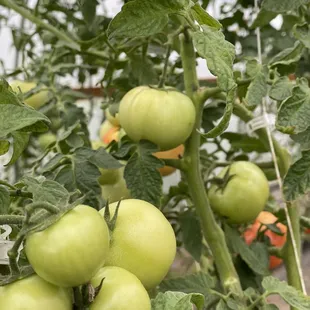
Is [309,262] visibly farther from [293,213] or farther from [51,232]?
[51,232]

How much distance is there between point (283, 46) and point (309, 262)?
2.69 ft

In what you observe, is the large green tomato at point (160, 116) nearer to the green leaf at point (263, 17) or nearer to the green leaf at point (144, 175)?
the green leaf at point (144, 175)

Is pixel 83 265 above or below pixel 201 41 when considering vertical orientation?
below

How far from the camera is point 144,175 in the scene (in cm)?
76

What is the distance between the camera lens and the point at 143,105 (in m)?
0.78

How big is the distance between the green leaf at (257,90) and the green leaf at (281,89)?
0.04 feet

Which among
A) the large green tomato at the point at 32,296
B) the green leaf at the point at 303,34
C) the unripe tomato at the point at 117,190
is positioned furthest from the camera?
the unripe tomato at the point at 117,190

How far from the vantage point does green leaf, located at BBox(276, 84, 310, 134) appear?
684 millimetres

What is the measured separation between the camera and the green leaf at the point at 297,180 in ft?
2.35

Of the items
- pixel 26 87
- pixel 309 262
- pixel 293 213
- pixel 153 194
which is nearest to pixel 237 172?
pixel 293 213

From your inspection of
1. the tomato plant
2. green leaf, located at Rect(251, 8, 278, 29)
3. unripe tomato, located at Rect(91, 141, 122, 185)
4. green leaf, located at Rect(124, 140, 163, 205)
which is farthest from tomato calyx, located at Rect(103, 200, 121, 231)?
green leaf, located at Rect(251, 8, 278, 29)

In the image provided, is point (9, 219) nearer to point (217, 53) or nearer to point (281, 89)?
point (217, 53)

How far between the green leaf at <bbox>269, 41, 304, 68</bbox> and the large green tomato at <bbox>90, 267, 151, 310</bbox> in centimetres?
44

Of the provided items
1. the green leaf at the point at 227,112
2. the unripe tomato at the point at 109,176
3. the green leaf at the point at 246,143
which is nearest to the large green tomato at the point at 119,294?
the green leaf at the point at 227,112
